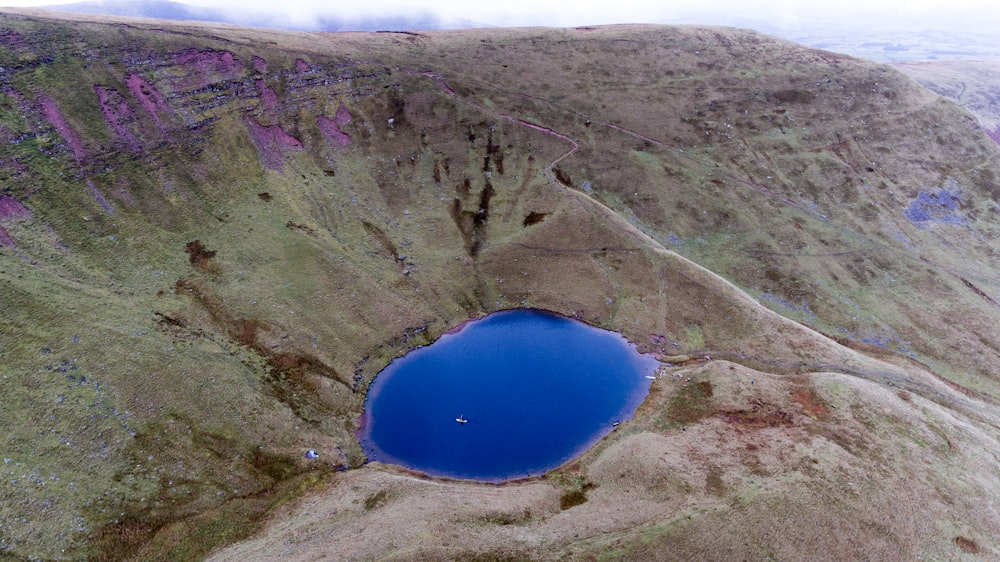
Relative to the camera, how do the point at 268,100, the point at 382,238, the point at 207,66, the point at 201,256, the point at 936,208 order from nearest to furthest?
the point at 201,256 < the point at 382,238 < the point at 207,66 < the point at 268,100 < the point at 936,208

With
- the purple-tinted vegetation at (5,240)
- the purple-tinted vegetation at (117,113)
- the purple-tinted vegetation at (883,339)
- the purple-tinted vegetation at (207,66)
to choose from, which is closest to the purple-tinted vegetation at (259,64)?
the purple-tinted vegetation at (207,66)

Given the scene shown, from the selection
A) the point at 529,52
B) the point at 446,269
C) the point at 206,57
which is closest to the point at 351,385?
the point at 446,269

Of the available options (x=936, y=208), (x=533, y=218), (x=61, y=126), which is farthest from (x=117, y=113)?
(x=936, y=208)

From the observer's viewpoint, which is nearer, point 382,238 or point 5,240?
point 5,240

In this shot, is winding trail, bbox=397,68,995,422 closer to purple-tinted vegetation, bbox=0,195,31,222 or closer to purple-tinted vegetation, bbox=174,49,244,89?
purple-tinted vegetation, bbox=174,49,244,89

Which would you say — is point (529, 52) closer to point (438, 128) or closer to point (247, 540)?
point (438, 128)

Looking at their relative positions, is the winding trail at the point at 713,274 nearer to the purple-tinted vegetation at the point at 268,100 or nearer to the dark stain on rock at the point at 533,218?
the dark stain on rock at the point at 533,218

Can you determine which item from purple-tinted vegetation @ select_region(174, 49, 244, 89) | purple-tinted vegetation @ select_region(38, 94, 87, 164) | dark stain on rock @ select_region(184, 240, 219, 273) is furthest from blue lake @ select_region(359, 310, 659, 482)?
purple-tinted vegetation @ select_region(174, 49, 244, 89)

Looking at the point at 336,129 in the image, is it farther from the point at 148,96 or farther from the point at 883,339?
the point at 883,339
